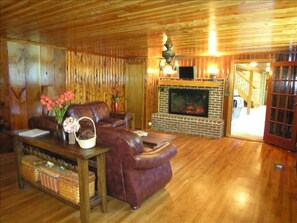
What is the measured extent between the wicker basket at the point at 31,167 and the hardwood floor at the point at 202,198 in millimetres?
250

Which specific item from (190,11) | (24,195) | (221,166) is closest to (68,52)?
(24,195)

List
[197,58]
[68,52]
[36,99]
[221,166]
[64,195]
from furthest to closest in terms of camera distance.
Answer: [197,58] < [68,52] < [36,99] < [221,166] < [64,195]

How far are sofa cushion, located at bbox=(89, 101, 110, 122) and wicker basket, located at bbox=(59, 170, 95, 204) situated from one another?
8.52 feet

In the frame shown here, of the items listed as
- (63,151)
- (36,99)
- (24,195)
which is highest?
(36,99)

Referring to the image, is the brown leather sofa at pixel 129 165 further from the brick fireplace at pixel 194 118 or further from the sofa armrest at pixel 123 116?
the brick fireplace at pixel 194 118

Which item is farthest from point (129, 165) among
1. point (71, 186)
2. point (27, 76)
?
point (27, 76)

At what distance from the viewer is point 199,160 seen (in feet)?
14.2

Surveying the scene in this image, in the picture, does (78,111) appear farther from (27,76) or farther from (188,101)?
(188,101)

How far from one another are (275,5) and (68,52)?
4.40 metres

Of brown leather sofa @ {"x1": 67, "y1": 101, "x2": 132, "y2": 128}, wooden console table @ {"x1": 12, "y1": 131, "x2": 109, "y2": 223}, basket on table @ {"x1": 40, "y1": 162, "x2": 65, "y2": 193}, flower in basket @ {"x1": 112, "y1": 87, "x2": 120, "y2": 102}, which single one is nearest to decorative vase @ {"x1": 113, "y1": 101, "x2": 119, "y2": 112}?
flower in basket @ {"x1": 112, "y1": 87, "x2": 120, "y2": 102}

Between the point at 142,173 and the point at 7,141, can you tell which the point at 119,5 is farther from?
the point at 7,141

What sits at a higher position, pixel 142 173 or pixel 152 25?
pixel 152 25

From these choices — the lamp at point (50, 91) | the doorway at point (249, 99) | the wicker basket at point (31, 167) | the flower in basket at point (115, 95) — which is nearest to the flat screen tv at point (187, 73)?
the doorway at point (249, 99)

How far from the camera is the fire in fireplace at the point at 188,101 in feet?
21.0
